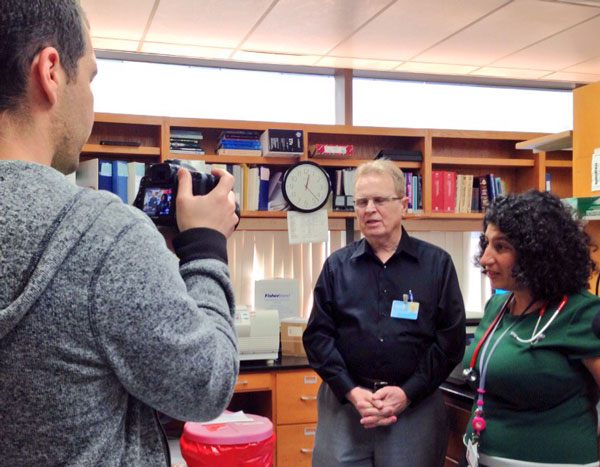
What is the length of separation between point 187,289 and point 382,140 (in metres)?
3.59

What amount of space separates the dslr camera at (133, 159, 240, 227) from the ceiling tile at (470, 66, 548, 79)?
15.0 feet

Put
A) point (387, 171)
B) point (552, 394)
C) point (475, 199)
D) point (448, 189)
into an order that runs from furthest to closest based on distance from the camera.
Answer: point (475, 199)
point (448, 189)
point (387, 171)
point (552, 394)

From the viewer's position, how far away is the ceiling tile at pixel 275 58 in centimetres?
454

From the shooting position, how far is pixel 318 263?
412cm

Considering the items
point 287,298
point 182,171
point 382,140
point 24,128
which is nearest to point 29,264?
point 24,128

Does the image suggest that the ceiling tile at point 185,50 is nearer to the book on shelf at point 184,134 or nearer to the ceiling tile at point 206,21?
the ceiling tile at point 206,21

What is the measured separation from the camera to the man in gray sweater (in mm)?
553

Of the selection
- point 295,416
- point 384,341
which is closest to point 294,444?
point 295,416

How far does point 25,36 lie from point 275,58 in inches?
166

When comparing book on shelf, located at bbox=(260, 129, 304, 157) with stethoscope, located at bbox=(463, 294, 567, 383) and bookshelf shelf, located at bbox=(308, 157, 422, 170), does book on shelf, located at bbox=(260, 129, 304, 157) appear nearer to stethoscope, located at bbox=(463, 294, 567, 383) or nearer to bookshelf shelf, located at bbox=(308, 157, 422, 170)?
bookshelf shelf, located at bbox=(308, 157, 422, 170)

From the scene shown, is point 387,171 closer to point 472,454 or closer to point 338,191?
point 472,454

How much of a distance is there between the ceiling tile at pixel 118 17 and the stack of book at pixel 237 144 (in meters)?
0.89

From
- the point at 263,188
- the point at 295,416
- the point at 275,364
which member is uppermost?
the point at 263,188

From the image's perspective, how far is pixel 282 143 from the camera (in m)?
3.62
